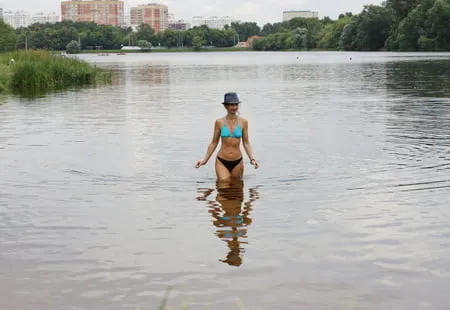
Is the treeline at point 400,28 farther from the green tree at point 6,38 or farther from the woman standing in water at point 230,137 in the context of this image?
the woman standing in water at point 230,137

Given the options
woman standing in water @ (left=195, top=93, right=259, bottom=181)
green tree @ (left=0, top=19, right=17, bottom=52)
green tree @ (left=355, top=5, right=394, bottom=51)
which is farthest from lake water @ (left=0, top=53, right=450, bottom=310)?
green tree @ (left=355, top=5, right=394, bottom=51)

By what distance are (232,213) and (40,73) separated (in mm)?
32609

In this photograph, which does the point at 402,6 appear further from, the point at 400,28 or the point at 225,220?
the point at 225,220

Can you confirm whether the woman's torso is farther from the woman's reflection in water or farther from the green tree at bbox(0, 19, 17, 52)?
the green tree at bbox(0, 19, 17, 52)

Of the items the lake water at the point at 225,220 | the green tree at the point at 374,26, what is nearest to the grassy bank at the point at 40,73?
the lake water at the point at 225,220

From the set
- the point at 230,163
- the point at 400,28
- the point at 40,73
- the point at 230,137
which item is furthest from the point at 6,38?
the point at 230,137

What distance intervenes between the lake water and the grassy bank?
1979 cm

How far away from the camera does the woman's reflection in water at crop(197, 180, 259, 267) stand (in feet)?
27.4

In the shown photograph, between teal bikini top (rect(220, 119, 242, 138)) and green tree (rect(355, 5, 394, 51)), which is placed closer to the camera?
teal bikini top (rect(220, 119, 242, 138))

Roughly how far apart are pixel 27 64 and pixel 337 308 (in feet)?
120

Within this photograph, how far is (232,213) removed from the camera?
10273mm

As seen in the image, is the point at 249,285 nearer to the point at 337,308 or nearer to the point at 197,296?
the point at 197,296

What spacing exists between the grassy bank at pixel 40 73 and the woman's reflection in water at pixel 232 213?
2624cm

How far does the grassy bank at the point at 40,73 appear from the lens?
40.0m
